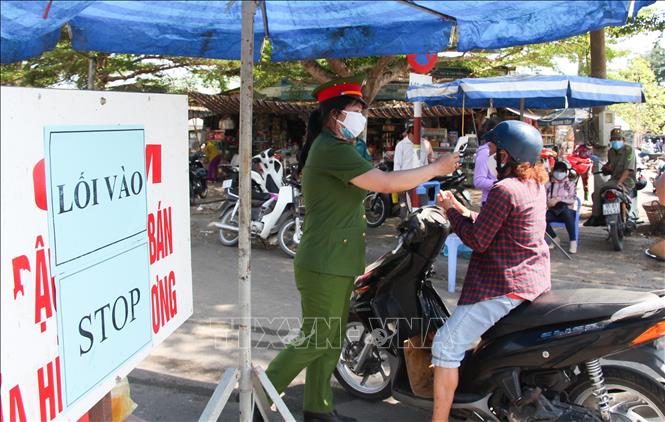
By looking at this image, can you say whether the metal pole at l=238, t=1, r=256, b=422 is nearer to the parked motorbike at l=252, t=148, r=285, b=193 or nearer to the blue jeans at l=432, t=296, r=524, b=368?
the blue jeans at l=432, t=296, r=524, b=368

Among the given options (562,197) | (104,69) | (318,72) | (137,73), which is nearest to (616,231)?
(562,197)

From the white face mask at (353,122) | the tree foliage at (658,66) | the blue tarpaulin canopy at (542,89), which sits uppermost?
the tree foliage at (658,66)

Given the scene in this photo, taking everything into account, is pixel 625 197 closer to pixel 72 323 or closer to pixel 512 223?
pixel 512 223

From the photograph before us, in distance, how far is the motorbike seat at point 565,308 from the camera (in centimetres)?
276

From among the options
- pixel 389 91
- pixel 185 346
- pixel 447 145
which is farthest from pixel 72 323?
pixel 389 91

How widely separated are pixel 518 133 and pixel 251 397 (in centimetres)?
178

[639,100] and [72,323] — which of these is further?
[639,100]

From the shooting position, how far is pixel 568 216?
775cm

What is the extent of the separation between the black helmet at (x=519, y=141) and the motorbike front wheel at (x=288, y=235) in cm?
496

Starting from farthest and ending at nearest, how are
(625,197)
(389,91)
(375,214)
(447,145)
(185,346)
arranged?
(389,91) < (447,145) < (375,214) < (625,197) < (185,346)

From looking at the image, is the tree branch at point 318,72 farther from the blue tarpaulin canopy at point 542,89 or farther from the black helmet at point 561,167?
the black helmet at point 561,167

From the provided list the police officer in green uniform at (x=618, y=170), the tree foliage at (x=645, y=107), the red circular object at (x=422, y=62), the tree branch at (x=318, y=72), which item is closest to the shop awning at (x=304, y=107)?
the tree branch at (x=318, y=72)

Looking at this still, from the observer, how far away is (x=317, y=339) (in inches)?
122

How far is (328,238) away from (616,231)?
631 centimetres
